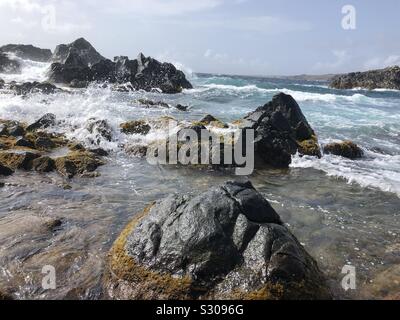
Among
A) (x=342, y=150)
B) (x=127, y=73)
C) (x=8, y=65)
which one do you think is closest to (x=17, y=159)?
(x=342, y=150)

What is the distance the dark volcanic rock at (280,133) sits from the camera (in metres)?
12.6

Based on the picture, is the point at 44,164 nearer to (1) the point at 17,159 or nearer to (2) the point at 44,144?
(1) the point at 17,159

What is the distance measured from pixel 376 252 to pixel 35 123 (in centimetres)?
1291

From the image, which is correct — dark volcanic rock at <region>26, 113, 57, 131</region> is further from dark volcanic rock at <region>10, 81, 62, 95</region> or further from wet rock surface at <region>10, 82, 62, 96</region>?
dark volcanic rock at <region>10, 81, 62, 95</region>

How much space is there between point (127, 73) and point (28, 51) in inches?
1340

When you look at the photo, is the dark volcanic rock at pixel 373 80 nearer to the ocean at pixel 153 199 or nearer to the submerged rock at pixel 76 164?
the ocean at pixel 153 199

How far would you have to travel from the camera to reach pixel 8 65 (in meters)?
51.9

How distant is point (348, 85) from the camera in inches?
3004

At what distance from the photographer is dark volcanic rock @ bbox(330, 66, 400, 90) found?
75250 millimetres

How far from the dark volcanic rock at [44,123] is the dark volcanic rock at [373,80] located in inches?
2741

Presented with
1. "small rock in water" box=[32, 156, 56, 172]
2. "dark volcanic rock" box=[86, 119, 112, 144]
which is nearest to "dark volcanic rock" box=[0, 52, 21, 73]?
"dark volcanic rock" box=[86, 119, 112, 144]

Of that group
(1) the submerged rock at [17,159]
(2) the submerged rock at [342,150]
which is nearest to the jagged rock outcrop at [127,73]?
(2) the submerged rock at [342,150]

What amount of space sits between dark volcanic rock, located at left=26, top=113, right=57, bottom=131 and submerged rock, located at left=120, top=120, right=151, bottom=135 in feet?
9.41

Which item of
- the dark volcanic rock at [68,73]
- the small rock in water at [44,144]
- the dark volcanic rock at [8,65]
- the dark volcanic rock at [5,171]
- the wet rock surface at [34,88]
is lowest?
the dark volcanic rock at [5,171]
